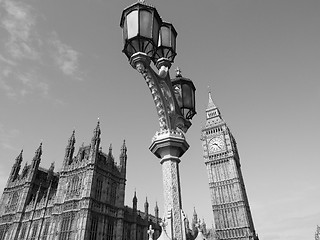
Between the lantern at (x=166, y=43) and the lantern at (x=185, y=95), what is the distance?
70 cm

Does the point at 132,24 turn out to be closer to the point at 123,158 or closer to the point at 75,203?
the point at 75,203

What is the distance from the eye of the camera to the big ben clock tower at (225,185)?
5228cm

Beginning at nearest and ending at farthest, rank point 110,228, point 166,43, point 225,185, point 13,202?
1. point 166,43
2. point 110,228
3. point 13,202
4. point 225,185

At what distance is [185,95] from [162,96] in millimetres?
1387

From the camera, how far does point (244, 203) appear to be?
179 ft

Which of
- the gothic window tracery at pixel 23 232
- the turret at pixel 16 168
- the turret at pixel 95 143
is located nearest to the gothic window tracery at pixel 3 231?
the gothic window tracery at pixel 23 232

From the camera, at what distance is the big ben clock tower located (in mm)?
52281

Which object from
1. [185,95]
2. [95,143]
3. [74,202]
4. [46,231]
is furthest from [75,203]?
[185,95]

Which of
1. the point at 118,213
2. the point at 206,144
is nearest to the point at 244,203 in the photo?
the point at 206,144

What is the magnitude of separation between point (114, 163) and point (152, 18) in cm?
3878

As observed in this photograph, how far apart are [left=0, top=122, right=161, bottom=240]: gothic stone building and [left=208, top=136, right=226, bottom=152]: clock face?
2903 cm

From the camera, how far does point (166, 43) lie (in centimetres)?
593

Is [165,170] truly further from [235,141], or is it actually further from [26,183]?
[235,141]

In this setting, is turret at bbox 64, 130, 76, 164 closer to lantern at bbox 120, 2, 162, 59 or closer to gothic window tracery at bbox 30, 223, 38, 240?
gothic window tracery at bbox 30, 223, 38, 240
